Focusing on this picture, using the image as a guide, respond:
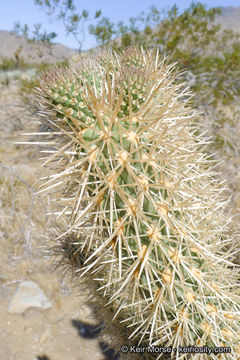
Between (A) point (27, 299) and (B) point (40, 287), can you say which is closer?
(A) point (27, 299)

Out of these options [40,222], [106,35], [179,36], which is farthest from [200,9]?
[40,222]

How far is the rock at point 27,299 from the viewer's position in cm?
299

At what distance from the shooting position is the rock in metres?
2.99

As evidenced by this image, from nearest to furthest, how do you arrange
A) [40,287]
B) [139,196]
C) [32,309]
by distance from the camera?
[139,196] → [32,309] → [40,287]

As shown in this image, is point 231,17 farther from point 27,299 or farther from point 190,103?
point 27,299

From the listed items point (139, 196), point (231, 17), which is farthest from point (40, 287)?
point (231, 17)

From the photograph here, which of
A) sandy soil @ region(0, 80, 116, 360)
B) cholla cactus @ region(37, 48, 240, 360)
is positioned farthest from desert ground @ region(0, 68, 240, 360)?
cholla cactus @ region(37, 48, 240, 360)

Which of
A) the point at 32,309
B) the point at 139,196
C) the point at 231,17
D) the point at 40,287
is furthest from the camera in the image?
the point at 231,17

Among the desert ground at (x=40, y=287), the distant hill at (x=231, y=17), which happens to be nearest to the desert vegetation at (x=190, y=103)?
the desert ground at (x=40, y=287)

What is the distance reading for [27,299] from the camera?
303cm

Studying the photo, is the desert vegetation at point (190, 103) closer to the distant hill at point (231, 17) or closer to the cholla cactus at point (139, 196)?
the cholla cactus at point (139, 196)

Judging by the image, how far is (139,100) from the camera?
1107 mm

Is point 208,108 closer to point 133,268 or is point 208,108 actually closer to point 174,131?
point 174,131

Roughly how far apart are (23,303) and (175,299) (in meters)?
2.28
